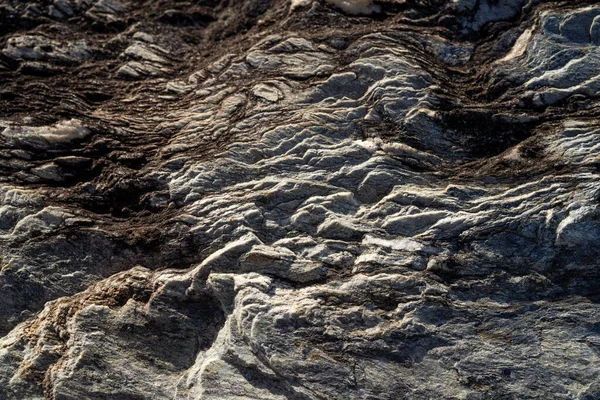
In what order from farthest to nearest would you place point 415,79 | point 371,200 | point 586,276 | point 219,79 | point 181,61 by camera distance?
point 181,61 → point 219,79 → point 415,79 → point 371,200 → point 586,276


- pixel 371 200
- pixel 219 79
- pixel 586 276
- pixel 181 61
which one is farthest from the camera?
pixel 181 61

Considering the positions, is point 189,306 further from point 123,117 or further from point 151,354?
point 123,117

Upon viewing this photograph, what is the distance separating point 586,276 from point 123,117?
8174 millimetres

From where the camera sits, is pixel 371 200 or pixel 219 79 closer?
pixel 371 200

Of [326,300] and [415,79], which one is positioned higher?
[415,79]

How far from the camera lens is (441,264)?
8.68 metres

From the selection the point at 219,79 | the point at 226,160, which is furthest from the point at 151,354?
the point at 219,79

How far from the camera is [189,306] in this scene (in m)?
8.94

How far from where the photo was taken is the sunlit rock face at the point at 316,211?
8.18m

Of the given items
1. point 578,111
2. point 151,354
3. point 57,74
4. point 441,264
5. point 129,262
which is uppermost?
point 578,111

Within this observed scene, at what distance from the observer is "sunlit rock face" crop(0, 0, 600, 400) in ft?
26.8

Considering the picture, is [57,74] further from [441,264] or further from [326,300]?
[441,264]

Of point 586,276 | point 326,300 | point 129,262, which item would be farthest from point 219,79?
point 586,276

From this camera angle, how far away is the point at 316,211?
9281 mm
